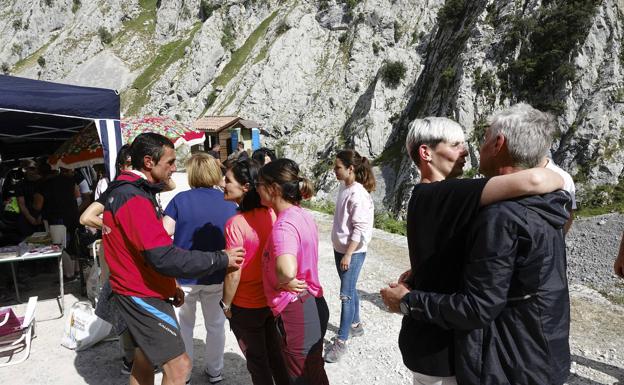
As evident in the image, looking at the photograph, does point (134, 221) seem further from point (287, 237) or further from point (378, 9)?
point (378, 9)

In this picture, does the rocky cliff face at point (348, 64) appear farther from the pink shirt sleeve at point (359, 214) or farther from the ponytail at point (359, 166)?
the pink shirt sleeve at point (359, 214)

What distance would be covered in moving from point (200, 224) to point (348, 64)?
4269cm

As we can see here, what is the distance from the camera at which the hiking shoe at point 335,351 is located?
4.08 metres

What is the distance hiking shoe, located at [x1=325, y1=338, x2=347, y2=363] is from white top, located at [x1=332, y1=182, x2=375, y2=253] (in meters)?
0.99

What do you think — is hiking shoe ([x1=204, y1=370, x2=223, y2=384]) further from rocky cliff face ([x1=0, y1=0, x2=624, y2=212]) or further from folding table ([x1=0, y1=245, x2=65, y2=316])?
rocky cliff face ([x1=0, y1=0, x2=624, y2=212])

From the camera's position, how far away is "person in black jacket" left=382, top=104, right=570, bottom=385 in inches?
57.8

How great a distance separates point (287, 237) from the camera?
2312 millimetres

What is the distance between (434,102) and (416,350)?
99.4 ft

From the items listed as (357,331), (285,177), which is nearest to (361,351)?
(357,331)

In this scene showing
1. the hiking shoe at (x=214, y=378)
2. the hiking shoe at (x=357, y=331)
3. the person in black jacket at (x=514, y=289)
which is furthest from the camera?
the hiking shoe at (x=357, y=331)

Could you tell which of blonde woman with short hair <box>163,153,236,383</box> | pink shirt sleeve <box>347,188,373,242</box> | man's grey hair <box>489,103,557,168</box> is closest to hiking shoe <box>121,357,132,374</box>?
blonde woman with short hair <box>163,153,236,383</box>

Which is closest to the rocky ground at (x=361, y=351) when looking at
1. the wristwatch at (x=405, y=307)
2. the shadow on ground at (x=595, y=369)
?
the shadow on ground at (x=595, y=369)

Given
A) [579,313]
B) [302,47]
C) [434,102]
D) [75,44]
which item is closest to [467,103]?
[434,102]

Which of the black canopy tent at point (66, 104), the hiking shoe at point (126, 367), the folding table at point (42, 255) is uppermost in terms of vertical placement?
the black canopy tent at point (66, 104)
